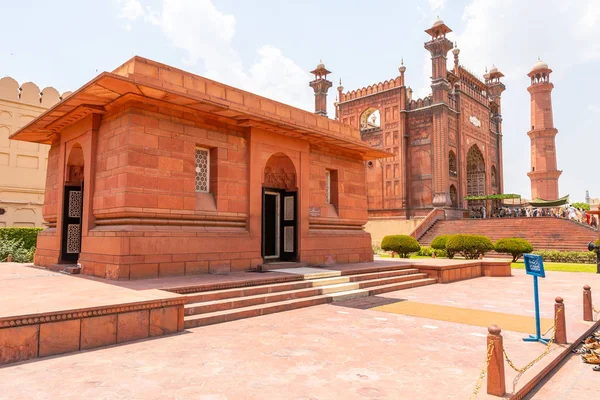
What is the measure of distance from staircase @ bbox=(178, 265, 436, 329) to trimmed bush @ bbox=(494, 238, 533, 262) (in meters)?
10.7

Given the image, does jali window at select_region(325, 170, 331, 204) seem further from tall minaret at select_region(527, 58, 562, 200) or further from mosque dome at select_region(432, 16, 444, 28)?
tall minaret at select_region(527, 58, 562, 200)

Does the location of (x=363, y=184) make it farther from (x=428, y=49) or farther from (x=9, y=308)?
(x=428, y=49)

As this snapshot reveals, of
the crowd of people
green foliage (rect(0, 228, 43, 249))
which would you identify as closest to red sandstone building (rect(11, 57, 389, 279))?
green foliage (rect(0, 228, 43, 249))

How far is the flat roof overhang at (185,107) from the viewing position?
7953mm

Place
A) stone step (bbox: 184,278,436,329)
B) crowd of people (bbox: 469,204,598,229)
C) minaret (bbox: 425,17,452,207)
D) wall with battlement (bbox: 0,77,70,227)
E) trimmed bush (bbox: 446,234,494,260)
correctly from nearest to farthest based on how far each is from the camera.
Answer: stone step (bbox: 184,278,436,329)
trimmed bush (bbox: 446,234,494,260)
wall with battlement (bbox: 0,77,70,227)
minaret (bbox: 425,17,452,207)
crowd of people (bbox: 469,204,598,229)

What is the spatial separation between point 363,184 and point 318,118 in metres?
3.40

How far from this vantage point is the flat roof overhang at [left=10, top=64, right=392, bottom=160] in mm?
7953

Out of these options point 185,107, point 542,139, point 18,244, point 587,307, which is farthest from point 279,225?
point 542,139

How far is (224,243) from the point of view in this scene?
9.80 metres

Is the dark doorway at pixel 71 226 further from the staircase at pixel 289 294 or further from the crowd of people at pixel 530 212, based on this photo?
the crowd of people at pixel 530 212

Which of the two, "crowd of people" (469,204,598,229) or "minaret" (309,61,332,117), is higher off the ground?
"minaret" (309,61,332,117)

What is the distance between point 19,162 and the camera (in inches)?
902

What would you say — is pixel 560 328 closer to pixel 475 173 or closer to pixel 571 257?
pixel 571 257

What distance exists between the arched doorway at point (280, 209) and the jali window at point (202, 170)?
2276mm
